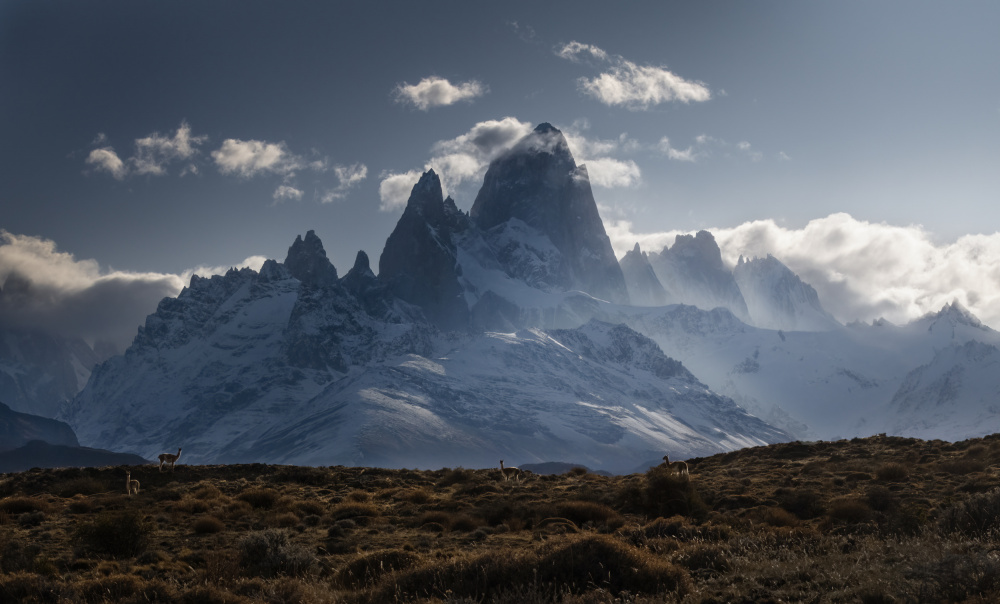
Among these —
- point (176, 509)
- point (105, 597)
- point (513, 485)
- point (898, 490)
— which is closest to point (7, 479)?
point (176, 509)

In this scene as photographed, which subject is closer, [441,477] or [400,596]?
[400,596]

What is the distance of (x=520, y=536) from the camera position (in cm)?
2453

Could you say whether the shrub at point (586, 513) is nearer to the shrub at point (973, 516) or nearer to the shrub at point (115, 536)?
the shrub at point (973, 516)

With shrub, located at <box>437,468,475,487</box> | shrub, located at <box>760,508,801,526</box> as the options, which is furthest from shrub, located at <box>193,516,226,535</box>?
shrub, located at <box>760,508,801,526</box>

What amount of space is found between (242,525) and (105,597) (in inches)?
445

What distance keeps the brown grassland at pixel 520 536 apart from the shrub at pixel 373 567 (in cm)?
5

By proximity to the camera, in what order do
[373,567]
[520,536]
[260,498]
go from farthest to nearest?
[260,498], [520,536], [373,567]

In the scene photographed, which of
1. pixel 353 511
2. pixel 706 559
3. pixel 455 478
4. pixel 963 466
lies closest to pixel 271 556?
pixel 353 511

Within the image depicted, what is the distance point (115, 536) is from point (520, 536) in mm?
12221

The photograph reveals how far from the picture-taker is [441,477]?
46.4 meters

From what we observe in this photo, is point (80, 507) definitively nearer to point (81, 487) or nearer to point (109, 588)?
point (81, 487)

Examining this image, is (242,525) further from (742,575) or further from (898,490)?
(898,490)

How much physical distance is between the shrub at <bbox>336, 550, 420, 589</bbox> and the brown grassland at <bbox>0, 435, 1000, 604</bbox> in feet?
0.17

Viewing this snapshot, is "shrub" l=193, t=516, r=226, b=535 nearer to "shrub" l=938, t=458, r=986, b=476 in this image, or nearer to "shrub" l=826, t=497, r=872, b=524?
"shrub" l=826, t=497, r=872, b=524
